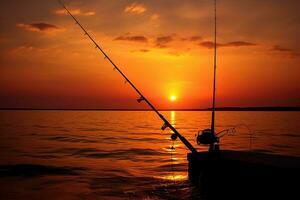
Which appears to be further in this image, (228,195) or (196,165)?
(196,165)

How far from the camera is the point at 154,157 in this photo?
22.9 metres

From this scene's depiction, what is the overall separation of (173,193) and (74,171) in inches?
278

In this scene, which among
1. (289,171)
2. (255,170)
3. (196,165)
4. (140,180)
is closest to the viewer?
(289,171)

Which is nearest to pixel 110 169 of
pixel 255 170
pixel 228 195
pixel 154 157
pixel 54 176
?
pixel 54 176

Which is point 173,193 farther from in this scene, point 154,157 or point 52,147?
point 52,147

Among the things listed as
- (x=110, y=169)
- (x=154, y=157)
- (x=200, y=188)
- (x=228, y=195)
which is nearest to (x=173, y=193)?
(x=200, y=188)

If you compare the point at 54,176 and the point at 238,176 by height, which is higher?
the point at 238,176

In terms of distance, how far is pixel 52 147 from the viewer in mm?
27562

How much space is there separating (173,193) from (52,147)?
17.7 meters

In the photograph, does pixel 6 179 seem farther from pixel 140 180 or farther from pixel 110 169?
pixel 140 180

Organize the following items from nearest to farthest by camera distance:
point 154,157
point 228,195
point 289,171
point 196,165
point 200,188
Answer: point 289,171 → point 228,195 → point 200,188 → point 196,165 → point 154,157

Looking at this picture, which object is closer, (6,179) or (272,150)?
(6,179)

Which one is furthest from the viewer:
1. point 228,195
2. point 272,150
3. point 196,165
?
point 272,150

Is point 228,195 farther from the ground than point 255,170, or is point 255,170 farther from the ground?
point 255,170
